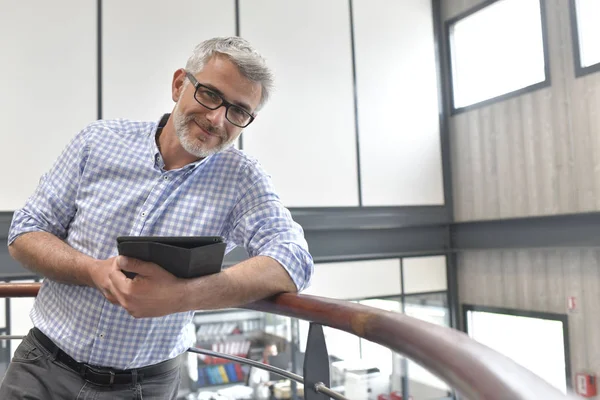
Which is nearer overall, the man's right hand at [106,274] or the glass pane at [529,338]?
the man's right hand at [106,274]

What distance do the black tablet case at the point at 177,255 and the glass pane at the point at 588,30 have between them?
17.4 feet

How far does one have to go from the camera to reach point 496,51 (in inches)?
238

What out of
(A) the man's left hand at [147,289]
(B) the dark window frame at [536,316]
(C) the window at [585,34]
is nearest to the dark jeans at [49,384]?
(A) the man's left hand at [147,289]

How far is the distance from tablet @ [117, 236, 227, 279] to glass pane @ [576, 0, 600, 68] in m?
5.31

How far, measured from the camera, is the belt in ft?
3.70

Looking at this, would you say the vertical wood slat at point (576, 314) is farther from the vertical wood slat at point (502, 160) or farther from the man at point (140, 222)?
the man at point (140, 222)

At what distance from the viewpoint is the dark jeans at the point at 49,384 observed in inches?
44.4

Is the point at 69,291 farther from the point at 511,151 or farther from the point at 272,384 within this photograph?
the point at 511,151

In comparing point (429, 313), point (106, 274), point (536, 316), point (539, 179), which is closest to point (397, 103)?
point (539, 179)

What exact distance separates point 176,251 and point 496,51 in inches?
240

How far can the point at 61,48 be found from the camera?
478cm

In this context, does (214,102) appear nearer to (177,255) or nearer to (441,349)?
(177,255)

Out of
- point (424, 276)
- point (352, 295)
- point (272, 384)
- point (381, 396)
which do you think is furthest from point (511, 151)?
point (272, 384)

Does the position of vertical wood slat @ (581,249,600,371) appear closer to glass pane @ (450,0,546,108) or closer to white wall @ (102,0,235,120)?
glass pane @ (450,0,546,108)
